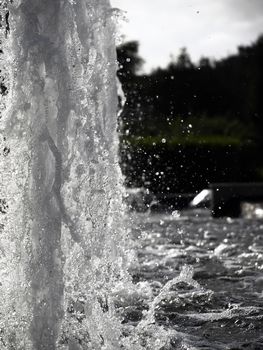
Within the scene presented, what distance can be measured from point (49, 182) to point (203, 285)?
1918mm

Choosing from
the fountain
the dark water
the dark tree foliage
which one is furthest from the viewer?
the dark tree foliage

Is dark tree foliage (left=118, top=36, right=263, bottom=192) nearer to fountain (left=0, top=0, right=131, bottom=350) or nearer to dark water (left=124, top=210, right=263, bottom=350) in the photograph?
dark water (left=124, top=210, right=263, bottom=350)

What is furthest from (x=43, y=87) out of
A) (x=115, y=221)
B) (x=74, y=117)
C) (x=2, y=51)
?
(x=115, y=221)

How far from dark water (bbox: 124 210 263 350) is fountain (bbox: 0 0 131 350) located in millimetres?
463

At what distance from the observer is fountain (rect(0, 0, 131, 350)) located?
2.72m

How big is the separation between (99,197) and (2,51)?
944mm

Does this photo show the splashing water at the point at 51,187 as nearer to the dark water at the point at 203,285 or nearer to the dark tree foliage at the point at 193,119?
the dark water at the point at 203,285

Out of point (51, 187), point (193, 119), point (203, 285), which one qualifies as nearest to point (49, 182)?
point (51, 187)

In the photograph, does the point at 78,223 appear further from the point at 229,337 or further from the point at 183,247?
the point at 183,247

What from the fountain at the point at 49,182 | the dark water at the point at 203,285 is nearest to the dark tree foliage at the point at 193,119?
the dark water at the point at 203,285

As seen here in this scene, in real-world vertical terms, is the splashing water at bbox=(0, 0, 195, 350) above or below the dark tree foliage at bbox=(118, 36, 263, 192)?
below

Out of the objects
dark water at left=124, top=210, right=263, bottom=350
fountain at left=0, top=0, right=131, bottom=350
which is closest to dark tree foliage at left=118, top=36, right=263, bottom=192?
dark water at left=124, top=210, right=263, bottom=350

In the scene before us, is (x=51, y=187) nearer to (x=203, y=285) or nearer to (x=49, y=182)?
(x=49, y=182)

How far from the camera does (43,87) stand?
2.89 metres
